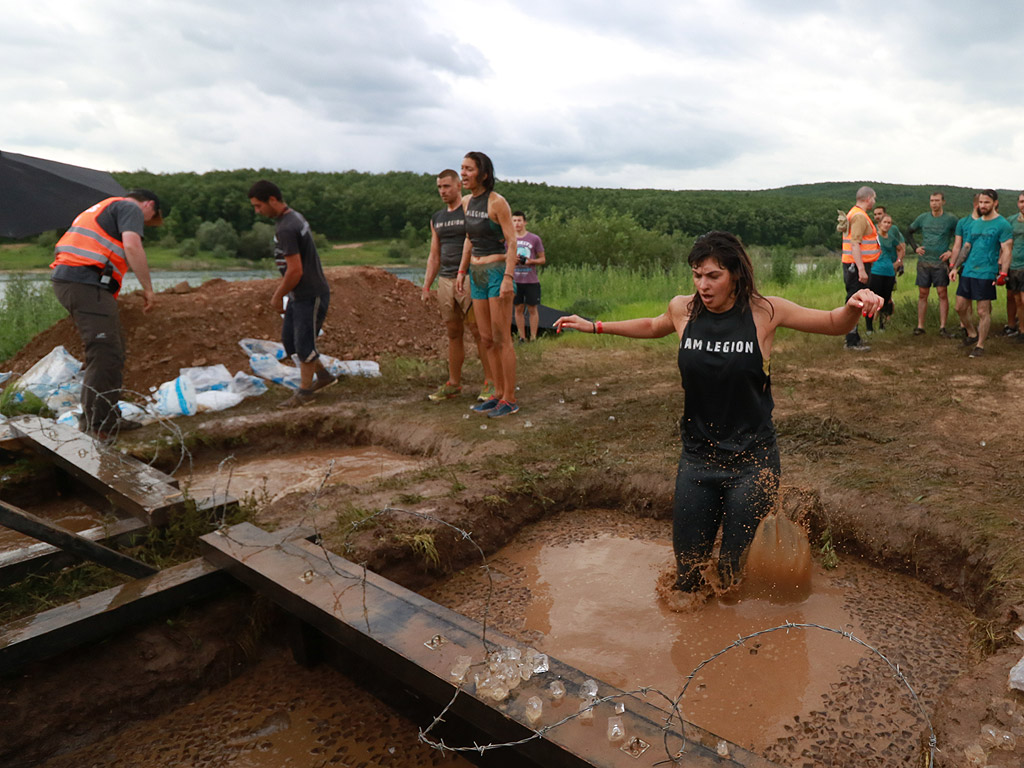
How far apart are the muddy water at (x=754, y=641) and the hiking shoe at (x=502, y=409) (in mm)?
2211

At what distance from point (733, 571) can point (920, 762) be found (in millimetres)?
1101

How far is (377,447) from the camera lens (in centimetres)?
639

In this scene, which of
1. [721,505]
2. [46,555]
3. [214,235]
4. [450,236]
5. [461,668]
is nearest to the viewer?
[461,668]

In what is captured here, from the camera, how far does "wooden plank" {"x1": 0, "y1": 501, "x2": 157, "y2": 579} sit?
316 centimetres

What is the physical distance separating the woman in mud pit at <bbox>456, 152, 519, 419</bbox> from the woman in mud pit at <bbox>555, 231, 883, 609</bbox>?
289cm

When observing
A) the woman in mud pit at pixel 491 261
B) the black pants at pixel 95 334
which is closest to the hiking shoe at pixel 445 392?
the woman in mud pit at pixel 491 261

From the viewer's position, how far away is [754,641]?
317cm

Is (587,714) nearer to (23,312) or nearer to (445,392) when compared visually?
(445,392)

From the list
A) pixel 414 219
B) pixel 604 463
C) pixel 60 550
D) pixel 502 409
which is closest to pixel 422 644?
pixel 60 550

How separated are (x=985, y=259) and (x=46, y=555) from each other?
9.67 m

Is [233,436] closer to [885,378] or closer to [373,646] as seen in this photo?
[373,646]

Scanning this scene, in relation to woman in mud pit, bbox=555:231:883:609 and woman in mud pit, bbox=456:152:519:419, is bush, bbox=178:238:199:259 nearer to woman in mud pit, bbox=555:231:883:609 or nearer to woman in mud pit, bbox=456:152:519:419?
woman in mud pit, bbox=456:152:519:419

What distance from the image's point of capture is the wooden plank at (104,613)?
2.82 m

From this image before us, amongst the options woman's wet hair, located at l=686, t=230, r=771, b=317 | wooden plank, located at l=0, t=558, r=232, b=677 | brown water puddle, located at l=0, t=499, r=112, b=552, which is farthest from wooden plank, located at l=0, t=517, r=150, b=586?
woman's wet hair, located at l=686, t=230, r=771, b=317
